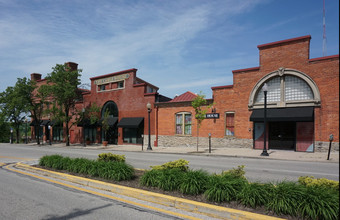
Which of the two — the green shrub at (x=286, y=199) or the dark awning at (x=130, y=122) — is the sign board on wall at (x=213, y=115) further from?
the green shrub at (x=286, y=199)

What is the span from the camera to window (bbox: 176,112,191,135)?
24062 millimetres

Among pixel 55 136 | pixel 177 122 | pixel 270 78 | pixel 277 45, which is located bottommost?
pixel 55 136

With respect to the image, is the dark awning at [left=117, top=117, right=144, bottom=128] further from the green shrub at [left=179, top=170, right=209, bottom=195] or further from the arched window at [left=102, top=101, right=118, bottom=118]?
the green shrub at [left=179, top=170, right=209, bottom=195]

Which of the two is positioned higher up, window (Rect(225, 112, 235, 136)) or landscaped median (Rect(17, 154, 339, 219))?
window (Rect(225, 112, 235, 136))

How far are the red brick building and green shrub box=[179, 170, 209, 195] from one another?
31.5 feet

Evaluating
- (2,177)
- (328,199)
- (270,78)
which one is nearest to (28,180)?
(2,177)

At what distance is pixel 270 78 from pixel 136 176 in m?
16.0

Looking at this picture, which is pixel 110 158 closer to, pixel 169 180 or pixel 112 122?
pixel 169 180

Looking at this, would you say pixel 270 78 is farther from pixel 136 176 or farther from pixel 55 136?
pixel 55 136

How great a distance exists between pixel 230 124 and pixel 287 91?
5621 mm

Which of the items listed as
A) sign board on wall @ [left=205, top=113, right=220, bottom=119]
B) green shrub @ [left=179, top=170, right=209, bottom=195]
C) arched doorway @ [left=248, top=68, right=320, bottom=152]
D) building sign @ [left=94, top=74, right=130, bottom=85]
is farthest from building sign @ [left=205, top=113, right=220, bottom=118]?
green shrub @ [left=179, top=170, right=209, bottom=195]

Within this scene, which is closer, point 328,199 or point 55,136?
point 328,199

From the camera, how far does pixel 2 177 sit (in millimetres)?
8922

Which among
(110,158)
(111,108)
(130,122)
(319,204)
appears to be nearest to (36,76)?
(111,108)
